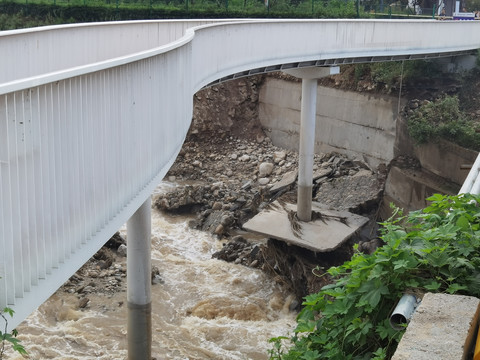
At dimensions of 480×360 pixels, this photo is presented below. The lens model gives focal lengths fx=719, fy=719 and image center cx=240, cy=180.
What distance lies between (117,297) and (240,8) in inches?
727

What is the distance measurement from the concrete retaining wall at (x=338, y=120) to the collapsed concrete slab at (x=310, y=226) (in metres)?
5.00

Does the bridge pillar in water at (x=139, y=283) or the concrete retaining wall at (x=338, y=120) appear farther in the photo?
the concrete retaining wall at (x=338, y=120)

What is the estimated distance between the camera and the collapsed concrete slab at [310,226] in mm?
17312

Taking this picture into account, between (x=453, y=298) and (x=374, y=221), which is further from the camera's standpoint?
(x=374, y=221)

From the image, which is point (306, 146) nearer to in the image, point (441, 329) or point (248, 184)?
point (248, 184)

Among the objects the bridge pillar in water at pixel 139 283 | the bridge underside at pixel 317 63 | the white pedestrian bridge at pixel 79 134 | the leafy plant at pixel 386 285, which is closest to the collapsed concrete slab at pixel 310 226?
the bridge underside at pixel 317 63

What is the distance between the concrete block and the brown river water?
9087 millimetres

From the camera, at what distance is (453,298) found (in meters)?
5.09

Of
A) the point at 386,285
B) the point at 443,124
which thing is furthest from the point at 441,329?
the point at 443,124

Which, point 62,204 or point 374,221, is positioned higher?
point 62,204

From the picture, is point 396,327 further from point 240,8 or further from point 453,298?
point 240,8

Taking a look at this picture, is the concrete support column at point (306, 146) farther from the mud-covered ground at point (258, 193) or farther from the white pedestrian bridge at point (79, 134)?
the white pedestrian bridge at point (79, 134)

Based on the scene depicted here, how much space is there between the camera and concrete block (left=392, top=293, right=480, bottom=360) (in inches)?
173

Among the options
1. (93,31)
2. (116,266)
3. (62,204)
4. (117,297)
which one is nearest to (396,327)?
(62,204)
